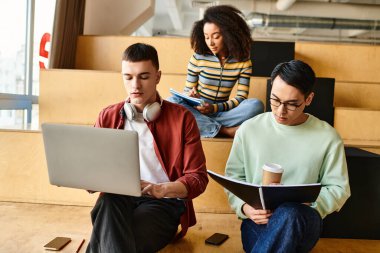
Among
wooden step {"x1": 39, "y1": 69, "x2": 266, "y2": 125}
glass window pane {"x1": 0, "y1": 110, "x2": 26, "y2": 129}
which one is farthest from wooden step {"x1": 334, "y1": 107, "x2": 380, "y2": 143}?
glass window pane {"x1": 0, "y1": 110, "x2": 26, "y2": 129}

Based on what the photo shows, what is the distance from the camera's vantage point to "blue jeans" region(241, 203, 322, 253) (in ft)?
3.95

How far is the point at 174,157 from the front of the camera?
58.6 inches

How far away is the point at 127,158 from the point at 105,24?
2.78 m

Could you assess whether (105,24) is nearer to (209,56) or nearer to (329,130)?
(209,56)

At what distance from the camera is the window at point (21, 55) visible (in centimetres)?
316

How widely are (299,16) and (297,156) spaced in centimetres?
660

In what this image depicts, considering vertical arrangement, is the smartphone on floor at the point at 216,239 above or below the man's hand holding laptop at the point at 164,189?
below

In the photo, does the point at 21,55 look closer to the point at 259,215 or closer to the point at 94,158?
the point at 94,158

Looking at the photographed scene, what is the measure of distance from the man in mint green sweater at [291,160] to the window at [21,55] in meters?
2.11

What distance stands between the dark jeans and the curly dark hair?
39.2 inches

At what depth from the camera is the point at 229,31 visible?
2.16 metres

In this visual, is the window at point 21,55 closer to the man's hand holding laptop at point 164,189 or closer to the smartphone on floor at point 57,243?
the smartphone on floor at point 57,243

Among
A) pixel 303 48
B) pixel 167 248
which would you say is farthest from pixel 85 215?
pixel 303 48

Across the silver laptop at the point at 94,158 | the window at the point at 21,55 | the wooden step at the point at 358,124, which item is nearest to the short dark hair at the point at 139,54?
the silver laptop at the point at 94,158
